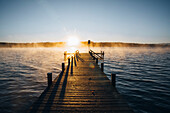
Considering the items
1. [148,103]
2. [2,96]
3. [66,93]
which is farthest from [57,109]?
[2,96]

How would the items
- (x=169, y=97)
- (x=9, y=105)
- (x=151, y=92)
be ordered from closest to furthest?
(x=9, y=105) → (x=169, y=97) → (x=151, y=92)

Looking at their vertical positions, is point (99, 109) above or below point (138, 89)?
above

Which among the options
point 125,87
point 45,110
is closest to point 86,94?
point 45,110

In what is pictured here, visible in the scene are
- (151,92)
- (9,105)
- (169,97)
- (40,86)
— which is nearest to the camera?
(9,105)

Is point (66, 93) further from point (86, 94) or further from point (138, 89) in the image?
point (138, 89)

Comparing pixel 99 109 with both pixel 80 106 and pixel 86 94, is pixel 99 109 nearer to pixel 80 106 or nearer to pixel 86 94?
pixel 80 106

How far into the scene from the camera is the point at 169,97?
9.80m

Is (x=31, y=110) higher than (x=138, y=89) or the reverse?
higher

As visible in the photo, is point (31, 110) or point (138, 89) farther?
point (138, 89)

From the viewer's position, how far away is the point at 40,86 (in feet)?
42.2

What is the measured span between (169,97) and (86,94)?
8.06 m

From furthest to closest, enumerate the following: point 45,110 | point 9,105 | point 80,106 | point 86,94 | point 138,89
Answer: point 138,89, point 9,105, point 86,94, point 80,106, point 45,110

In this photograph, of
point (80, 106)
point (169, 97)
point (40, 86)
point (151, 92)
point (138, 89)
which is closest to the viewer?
point (80, 106)

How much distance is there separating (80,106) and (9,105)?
262 inches
